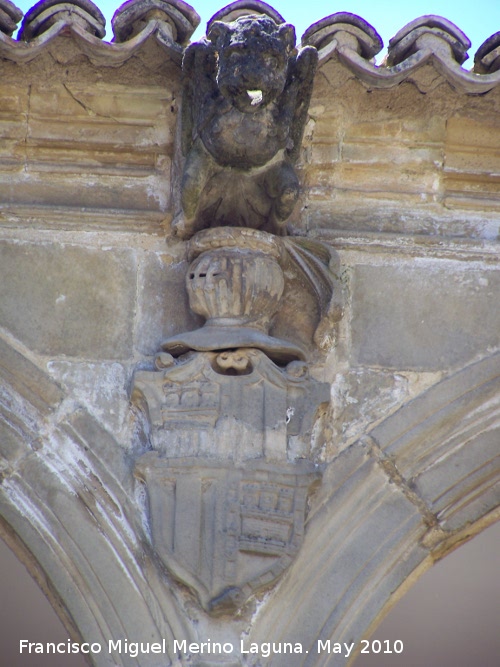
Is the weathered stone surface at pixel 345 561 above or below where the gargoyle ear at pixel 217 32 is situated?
below

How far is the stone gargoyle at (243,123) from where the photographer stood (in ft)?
11.3

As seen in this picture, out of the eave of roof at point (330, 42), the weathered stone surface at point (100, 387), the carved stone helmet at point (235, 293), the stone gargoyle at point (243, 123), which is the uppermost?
the eave of roof at point (330, 42)

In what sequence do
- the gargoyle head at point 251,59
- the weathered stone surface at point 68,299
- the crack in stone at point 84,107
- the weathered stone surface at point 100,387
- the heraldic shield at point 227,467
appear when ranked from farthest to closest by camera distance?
the crack in stone at point 84,107 < the weathered stone surface at point 68,299 < the weathered stone surface at point 100,387 < the gargoyle head at point 251,59 < the heraldic shield at point 227,467

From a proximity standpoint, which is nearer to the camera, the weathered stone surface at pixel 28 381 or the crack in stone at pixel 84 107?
the weathered stone surface at pixel 28 381

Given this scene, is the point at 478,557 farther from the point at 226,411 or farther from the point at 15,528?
the point at 15,528

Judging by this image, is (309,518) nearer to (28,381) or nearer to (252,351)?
(252,351)

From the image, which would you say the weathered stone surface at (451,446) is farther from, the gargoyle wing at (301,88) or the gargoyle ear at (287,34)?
the gargoyle ear at (287,34)

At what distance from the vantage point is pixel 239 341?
351cm

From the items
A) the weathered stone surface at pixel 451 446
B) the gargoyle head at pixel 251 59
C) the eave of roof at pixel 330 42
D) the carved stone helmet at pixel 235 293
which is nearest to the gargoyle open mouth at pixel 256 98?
the gargoyle head at pixel 251 59

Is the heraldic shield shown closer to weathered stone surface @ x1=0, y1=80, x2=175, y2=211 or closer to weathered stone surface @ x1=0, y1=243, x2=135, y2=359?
weathered stone surface @ x1=0, y1=243, x2=135, y2=359

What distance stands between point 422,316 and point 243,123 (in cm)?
76

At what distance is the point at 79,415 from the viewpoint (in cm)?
351

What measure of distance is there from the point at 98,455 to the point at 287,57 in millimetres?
1185

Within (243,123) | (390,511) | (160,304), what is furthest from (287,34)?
(390,511)
